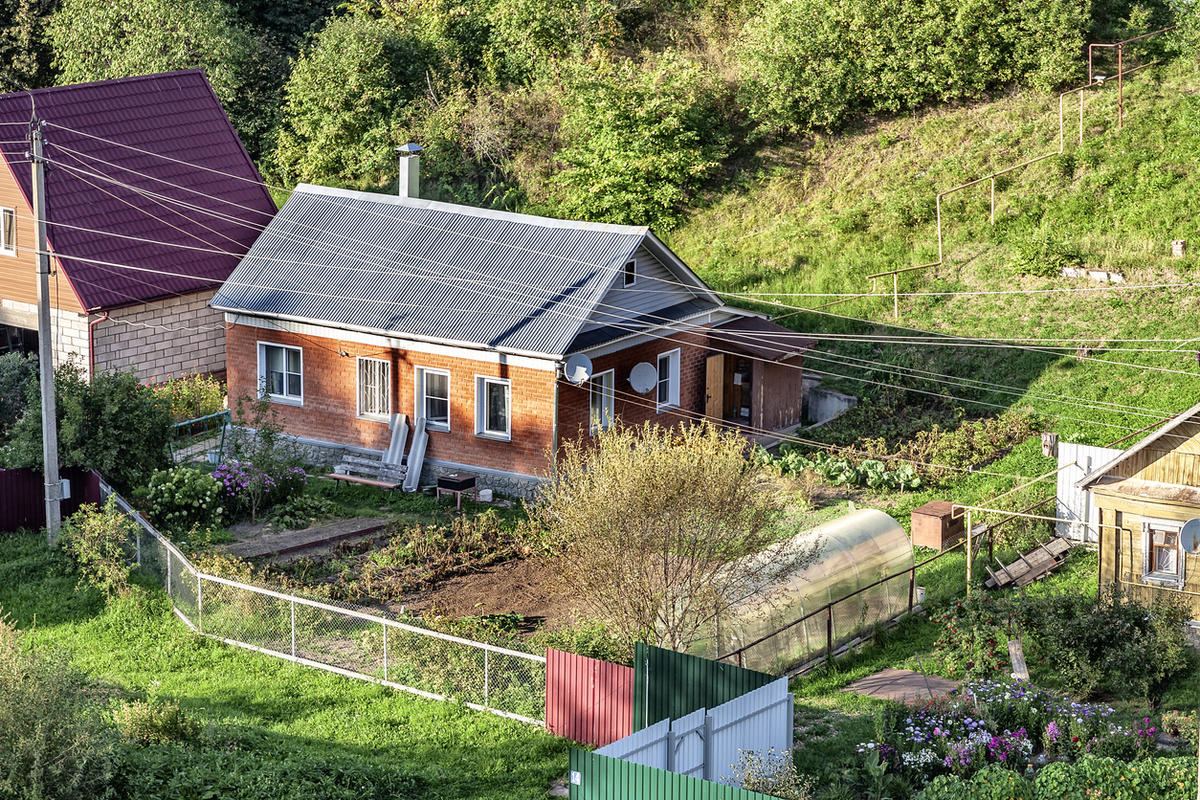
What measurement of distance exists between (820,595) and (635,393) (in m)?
9.35

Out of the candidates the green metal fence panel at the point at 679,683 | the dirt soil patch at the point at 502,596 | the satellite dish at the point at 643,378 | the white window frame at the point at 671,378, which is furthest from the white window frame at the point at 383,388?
the green metal fence panel at the point at 679,683

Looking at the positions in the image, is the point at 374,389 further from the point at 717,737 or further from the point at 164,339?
the point at 717,737

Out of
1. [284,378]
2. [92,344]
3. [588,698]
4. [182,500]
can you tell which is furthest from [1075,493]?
[92,344]

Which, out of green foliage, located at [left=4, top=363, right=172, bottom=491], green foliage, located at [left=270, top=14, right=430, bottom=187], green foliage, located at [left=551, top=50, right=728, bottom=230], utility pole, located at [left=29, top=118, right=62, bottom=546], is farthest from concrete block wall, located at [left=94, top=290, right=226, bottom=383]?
green foliage, located at [left=270, top=14, right=430, bottom=187]

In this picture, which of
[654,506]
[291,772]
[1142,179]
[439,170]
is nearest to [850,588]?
[654,506]

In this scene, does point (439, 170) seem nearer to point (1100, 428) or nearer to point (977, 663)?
point (1100, 428)

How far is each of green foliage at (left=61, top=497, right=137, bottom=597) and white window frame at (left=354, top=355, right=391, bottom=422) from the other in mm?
7477

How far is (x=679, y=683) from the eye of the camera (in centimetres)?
1764

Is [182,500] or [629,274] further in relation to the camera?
[629,274]

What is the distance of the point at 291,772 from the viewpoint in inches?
642

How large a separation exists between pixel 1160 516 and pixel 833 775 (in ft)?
30.6

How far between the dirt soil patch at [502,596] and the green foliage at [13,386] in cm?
1383

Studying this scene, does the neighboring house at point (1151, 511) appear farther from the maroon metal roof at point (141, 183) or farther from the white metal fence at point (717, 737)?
the maroon metal roof at point (141, 183)

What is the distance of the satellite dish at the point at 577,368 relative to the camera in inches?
1102
